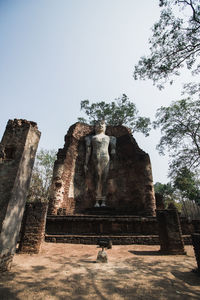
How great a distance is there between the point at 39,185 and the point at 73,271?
18.7 m

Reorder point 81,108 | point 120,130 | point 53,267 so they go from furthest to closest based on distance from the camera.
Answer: point 81,108
point 120,130
point 53,267

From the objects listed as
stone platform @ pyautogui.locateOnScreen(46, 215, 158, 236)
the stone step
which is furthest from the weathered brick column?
stone platform @ pyautogui.locateOnScreen(46, 215, 158, 236)

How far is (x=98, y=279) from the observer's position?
2.83m

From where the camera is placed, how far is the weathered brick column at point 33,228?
14.8 feet

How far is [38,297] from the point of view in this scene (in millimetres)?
2188

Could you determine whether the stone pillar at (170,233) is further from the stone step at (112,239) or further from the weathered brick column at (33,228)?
the weathered brick column at (33,228)

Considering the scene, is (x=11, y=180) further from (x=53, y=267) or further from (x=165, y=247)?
(x=165, y=247)

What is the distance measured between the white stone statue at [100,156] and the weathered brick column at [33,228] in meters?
4.70

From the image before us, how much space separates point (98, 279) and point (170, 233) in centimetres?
287

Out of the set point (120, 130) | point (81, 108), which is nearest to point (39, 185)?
point (81, 108)

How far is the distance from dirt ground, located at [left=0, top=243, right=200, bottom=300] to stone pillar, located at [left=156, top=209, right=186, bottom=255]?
445 millimetres

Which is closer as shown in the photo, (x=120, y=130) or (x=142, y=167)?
(x=142, y=167)

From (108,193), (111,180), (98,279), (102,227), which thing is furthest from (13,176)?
(111,180)

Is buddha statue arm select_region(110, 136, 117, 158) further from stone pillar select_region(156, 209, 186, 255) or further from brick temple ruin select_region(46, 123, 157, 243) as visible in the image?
stone pillar select_region(156, 209, 186, 255)
